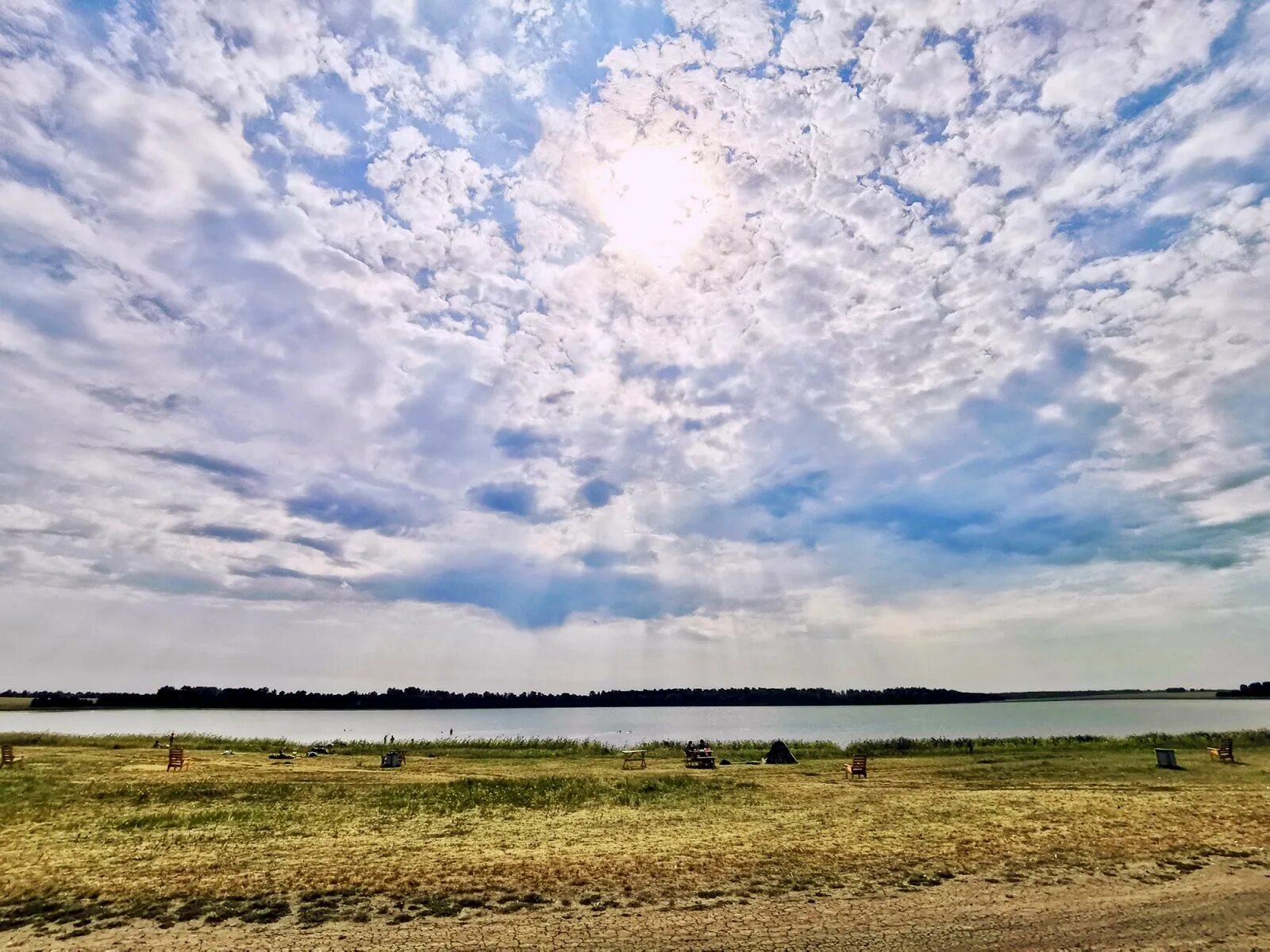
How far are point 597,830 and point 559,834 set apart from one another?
123cm

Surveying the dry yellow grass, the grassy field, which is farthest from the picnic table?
the dry yellow grass

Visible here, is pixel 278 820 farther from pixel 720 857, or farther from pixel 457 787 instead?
pixel 720 857

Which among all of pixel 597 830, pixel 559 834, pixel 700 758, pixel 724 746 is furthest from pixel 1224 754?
pixel 559 834

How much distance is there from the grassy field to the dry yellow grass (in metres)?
0.10

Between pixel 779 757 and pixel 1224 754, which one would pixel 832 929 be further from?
pixel 1224 754

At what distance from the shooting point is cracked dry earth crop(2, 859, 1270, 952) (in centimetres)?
1206

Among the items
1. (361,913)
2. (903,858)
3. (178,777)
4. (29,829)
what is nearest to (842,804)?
(903,858)

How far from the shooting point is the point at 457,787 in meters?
32.0

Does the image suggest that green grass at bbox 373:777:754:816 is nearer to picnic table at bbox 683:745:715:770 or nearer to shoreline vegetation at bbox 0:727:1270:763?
picnic table at bbox 683:745:715:770

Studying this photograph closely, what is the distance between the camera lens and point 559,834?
21391mm

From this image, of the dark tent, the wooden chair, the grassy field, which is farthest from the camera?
the dark tent

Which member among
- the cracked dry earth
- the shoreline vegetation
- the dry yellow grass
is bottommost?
the shoreline vegetation

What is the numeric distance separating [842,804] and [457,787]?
52.8 ft

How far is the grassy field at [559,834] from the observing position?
14.9 meters
